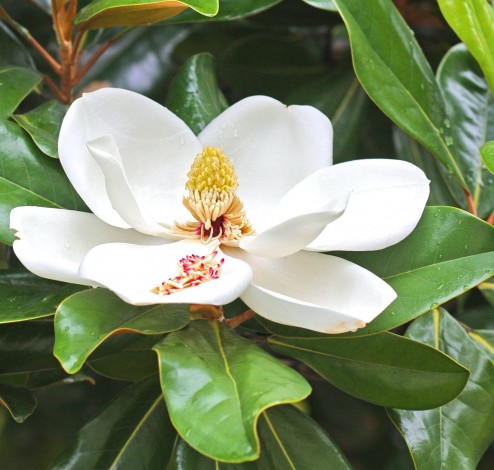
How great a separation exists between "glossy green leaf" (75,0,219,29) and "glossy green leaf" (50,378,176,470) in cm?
41

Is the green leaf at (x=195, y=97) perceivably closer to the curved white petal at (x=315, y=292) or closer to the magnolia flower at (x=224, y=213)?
the magnolia flower at (x=224, y=213)

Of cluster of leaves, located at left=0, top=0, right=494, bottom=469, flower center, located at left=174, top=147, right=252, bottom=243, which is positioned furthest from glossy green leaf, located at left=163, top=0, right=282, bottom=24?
flower center, located at left=174, top=147, right=252, bottom=243

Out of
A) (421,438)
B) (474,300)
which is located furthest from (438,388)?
(474,300)

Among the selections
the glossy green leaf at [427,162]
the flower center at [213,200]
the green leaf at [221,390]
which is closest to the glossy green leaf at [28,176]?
the flower center at [213,200]

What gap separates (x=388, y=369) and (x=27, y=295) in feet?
1.24

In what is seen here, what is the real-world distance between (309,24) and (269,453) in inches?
35.0

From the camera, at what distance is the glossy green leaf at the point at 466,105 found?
1138 millimetres

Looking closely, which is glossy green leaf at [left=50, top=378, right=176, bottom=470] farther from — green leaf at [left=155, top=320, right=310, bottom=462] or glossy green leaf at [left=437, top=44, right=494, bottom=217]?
glossy green leaf at [left=437, top=44, right=494, bottom=217]

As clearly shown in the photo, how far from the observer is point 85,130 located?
850 mm

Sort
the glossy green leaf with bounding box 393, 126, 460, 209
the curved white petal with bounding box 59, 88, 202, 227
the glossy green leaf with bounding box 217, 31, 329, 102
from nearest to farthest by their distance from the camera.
Result: the curved white petal with bounding box 59, 88, 202, 227 → the glossy green leaf with bounding box 393, 126, 460, 209 → the glossy green leaf with bounding box 217, 31, 329, 102

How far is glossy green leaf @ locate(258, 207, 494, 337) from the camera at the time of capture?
0.80 metres

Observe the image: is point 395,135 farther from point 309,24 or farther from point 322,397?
point 322,397

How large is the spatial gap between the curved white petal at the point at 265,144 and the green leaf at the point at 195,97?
0.08 meters

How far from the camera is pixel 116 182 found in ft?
2.49
